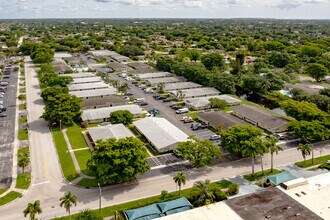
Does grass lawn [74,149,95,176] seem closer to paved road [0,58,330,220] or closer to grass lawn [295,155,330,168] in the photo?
paved road [0,58,330,220]

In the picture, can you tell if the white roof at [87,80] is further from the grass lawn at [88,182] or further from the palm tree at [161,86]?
the grass lawn at [88,182]

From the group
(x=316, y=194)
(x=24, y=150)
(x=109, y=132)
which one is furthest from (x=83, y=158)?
(x=316, y=194)

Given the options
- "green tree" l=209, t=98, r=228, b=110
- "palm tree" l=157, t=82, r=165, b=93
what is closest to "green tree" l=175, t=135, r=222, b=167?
"green tree" l=209, t=98, r=228, b=110

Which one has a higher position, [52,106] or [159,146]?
[52,106]

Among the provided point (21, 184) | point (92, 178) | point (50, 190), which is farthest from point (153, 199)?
point (21, 184)

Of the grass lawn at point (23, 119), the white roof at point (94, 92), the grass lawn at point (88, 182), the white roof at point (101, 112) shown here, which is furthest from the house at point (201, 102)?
the grass lawn at point (23, 119)

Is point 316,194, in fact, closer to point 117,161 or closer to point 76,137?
point 117,161

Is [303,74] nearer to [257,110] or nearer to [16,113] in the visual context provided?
[257,110]
